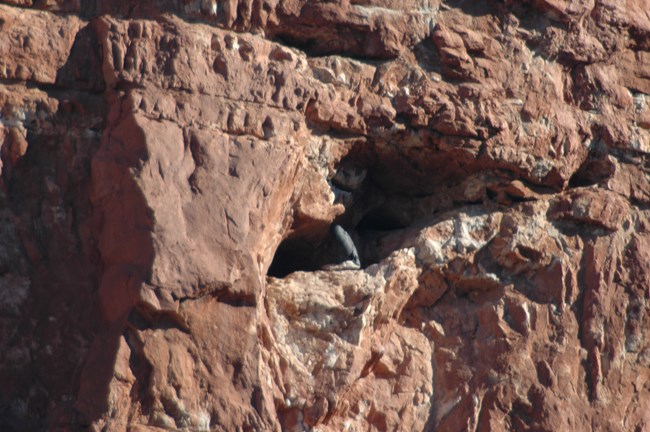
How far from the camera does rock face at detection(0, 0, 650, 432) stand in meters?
3.96

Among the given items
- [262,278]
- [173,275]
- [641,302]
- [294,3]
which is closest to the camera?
[173,275]

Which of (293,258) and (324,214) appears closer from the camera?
(324,214)

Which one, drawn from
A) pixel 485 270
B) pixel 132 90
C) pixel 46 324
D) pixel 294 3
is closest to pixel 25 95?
pixel 132 90

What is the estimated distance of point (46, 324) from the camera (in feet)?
13.3

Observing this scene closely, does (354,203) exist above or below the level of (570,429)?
above

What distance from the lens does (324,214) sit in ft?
14.8

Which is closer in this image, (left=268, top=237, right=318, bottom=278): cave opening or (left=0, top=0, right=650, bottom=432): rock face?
(left=0, top=0, right=650, bottom=432): rock face

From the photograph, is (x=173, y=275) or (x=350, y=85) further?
(x=350, y=85)

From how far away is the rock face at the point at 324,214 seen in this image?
3.96m

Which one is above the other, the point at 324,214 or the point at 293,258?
the point at 324,214

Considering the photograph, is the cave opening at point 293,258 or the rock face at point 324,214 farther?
the cave opening at point 293,258

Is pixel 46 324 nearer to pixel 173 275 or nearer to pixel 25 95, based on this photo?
pixel 173 275

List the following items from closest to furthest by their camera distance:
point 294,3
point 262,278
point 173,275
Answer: point 173,275 < point 262,278 < point 294,3

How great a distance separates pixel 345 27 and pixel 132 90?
957mm
